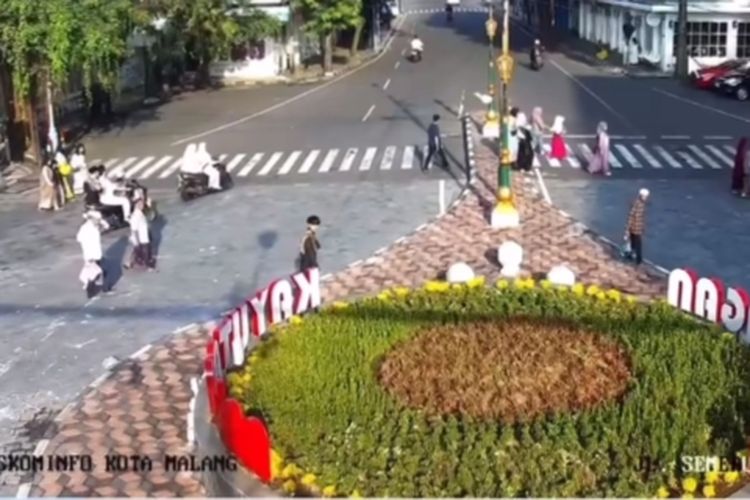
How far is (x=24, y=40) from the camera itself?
26.4 m

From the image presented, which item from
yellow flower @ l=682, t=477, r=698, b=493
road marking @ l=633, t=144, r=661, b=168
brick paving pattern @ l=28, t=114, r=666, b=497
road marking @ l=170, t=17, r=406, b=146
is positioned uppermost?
yellow flower @ l=682, t=477, r=698, b=493

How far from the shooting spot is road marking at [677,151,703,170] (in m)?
27.3

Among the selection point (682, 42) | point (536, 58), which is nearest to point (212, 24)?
point (536, 58)

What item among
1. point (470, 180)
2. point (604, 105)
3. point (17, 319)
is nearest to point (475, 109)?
point (604, 105)

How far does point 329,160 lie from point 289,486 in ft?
66.8

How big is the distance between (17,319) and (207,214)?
289 inches

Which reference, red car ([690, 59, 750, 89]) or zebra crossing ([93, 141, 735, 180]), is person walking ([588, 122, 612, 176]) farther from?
red car ([690, 59, 750, 89])

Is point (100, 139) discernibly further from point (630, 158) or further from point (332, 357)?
point (332, 357)

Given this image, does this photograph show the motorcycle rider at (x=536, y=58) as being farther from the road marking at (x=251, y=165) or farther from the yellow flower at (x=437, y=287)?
the yellow flower at (x=437, y=287)

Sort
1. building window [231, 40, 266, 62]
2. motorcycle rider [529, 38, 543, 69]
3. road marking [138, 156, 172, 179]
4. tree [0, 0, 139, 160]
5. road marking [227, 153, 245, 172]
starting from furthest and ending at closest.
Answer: motorcycle rider [529, 38, 543, 69], building window [231, 40, 266, 62], road marking [227, 153, 245, 172], road marking [138, 156, 172, 179], tree [0, 0, 139, 160]

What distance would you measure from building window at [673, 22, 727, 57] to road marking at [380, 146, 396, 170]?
2183cm

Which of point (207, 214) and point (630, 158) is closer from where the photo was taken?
point (207, 214)

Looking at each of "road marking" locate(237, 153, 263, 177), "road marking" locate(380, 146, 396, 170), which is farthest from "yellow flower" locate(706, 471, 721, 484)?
"road marking" locate(237, 153, 263, 177)

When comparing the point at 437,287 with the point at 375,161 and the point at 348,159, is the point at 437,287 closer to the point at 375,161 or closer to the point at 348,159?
the point at 375,161
